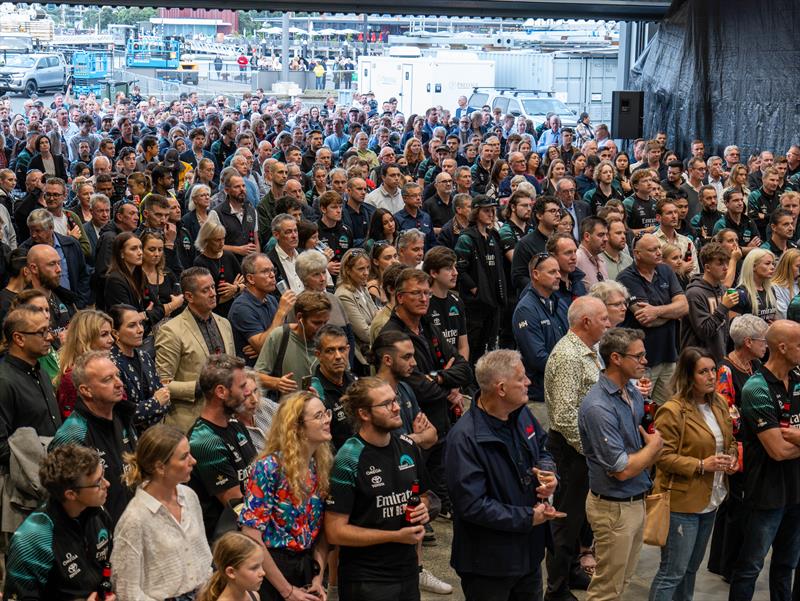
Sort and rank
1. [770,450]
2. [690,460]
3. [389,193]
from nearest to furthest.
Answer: [690,460] → [770,450] → [389,193]

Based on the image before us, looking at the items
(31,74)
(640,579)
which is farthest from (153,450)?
(31,74)

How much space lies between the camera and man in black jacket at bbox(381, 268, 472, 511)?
618 centimetres

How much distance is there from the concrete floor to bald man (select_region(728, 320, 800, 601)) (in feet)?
1.85

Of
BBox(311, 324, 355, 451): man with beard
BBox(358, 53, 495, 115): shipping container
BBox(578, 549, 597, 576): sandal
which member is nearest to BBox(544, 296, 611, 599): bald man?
BBox(578, 549, 597, 576): sandal

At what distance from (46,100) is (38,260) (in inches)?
1090

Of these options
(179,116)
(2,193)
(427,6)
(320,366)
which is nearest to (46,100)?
(179,116)

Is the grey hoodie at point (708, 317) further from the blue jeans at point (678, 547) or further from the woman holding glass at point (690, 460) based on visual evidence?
the blue jeans at point (678, 547)

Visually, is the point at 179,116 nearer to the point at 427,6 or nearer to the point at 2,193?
the point at 427,6

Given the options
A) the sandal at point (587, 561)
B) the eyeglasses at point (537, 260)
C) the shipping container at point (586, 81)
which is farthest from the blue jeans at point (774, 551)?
the shipping container at point (586, 81)

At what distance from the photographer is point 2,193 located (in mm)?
11016

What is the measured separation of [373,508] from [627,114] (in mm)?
14785

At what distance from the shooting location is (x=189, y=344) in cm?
625

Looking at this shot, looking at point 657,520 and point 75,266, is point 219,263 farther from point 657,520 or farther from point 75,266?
point 657,520

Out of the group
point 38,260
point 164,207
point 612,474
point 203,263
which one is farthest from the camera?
point 164,207
